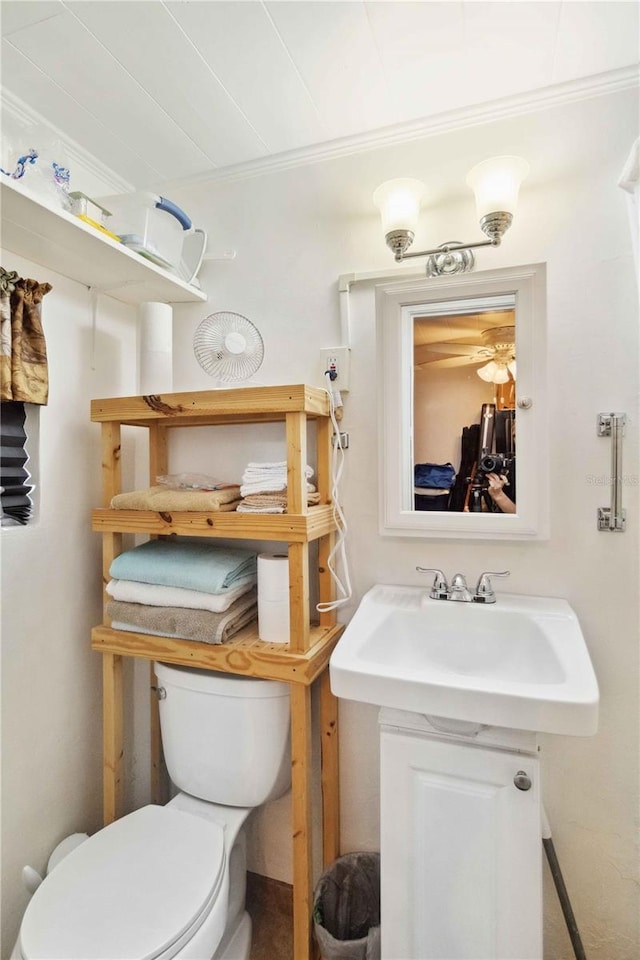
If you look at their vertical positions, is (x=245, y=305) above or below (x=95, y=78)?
below

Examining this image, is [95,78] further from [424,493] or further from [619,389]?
[619,389]

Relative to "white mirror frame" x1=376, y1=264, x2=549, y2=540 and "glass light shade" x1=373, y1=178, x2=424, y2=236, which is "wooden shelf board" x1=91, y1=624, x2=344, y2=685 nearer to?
"white mirror frame" x1=376, y1=264, x2=549, y2=540

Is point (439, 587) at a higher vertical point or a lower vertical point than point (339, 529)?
lower

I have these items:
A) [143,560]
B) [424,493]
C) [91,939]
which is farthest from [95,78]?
[91,939]

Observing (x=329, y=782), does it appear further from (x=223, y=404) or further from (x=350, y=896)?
(x=223, y=404)

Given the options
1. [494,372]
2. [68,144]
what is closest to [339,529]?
[494,372]

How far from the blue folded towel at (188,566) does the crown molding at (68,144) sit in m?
1.07

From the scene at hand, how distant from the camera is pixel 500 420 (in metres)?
1.15

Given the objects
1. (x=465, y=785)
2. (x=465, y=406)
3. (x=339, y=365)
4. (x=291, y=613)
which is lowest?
(x=465, y=785)

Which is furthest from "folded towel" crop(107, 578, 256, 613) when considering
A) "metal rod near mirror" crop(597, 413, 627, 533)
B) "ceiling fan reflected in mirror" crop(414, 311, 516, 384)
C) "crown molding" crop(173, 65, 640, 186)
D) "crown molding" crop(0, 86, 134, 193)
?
"crown molding" crop(173, 65, 640, 186)

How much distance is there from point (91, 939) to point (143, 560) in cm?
77

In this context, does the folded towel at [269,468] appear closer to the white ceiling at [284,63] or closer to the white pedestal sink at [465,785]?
the white pedestal sink at [465,785]

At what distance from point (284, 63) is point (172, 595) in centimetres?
133

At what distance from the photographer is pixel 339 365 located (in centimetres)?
130
